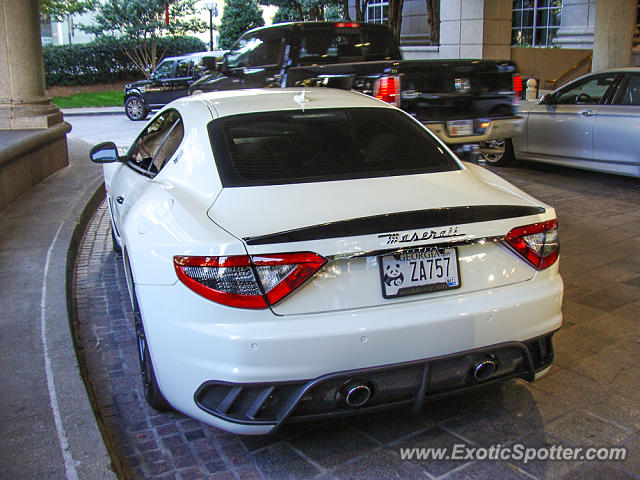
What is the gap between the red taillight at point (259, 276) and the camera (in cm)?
287

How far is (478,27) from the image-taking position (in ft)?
64.8

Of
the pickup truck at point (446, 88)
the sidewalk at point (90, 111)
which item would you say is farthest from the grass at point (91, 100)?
the pickup truck at point (446, 88)

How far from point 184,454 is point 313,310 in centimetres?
97

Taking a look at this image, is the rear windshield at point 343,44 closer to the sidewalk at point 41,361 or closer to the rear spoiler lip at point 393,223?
the sidewalk at point 41,361

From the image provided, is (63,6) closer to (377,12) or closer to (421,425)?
(377,12)

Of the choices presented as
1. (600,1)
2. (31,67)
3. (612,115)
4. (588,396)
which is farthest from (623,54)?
(588,396)

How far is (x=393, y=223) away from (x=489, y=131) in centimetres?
632

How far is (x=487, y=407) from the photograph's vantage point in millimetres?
3658

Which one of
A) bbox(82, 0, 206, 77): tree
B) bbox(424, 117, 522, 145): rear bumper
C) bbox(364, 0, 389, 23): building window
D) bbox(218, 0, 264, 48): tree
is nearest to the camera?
bbox(424, 117, 522, 145): rear bumper

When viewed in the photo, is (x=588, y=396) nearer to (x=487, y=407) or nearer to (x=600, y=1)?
(x=487, y=407)

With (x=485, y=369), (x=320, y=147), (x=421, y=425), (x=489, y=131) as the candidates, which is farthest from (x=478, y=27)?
(x=485, y=369)

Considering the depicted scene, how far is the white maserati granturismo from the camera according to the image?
2.88 metres

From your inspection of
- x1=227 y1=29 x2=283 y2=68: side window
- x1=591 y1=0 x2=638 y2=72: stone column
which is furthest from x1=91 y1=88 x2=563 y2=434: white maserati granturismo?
x1=591 y1=0 x2=638 y2=72: stone column

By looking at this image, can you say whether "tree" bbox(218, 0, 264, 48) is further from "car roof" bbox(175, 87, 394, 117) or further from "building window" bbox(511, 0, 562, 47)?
"car roof" bbox(175, 87, 394, 117)
